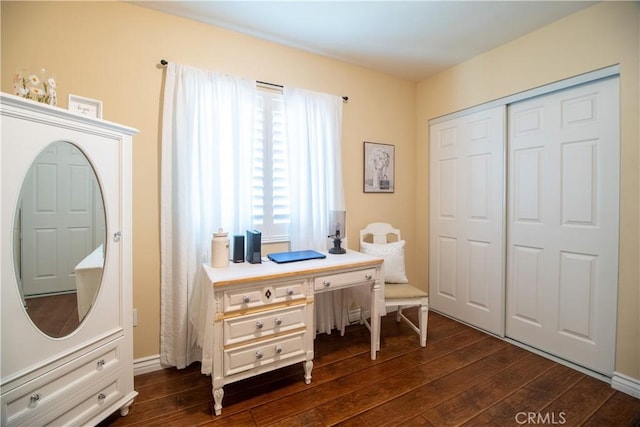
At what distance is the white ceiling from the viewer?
1.94 metres

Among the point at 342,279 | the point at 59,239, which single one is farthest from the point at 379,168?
the point at 59,239

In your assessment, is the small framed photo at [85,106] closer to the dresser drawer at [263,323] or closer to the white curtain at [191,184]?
the white curtain at [191,184]

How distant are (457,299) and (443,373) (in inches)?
42.0

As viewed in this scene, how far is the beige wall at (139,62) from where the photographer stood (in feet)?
5.51

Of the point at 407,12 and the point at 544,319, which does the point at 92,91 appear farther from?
the point at 544,319

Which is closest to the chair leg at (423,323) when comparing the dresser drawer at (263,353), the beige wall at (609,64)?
the dresser drawer at (263,353)

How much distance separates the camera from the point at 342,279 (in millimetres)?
2014

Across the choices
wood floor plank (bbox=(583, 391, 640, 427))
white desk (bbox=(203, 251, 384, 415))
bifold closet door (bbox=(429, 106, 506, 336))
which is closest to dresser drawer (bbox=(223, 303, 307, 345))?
white desk (bbox=(203, 251, 384, 415))

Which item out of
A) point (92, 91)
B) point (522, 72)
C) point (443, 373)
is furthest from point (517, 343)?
point (92, 91)

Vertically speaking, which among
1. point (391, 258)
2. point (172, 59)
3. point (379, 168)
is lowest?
point (391, 258)

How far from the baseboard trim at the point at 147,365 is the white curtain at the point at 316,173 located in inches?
50.6

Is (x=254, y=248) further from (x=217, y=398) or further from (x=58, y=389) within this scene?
(x=58, y=389)

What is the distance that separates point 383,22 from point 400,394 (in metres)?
2.69

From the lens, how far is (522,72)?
230 centimetres
